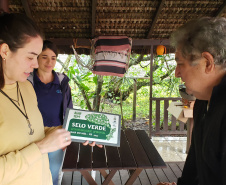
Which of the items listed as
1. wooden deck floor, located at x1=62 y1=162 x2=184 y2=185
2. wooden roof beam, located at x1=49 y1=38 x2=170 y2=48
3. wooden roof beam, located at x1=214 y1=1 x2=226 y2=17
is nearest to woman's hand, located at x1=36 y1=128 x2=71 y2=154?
wooden deck floor, located at x1=62 y1=162 x2=184 y2=185

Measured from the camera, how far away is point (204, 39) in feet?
3.00

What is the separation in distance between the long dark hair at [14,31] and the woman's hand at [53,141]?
0.37 metres

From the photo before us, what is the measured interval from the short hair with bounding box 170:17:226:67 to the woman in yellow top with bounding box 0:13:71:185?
31.8 inches

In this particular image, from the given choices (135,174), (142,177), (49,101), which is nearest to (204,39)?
(135,174)

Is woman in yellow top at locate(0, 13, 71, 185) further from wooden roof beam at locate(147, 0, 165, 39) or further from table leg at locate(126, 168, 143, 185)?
wooden roof beam at locate(147, 0, 165, 39)

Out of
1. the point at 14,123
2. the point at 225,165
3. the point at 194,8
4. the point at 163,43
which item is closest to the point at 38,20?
the point at 163,43

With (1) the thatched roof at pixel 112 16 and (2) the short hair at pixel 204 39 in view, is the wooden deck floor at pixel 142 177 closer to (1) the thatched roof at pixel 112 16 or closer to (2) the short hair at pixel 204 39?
(2) the short hair at pixel 204 39

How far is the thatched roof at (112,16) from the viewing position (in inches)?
137

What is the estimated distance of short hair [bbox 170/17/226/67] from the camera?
2.93 feet

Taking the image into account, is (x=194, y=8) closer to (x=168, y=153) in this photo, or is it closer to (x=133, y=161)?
(x=168, y=153)

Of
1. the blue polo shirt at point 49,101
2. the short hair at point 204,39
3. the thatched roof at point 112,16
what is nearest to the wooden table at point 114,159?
the blue polo shirt at point 49,101

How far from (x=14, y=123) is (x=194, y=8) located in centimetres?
385

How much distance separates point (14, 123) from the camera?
1000 mm

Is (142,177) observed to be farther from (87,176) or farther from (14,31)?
(14,31)
